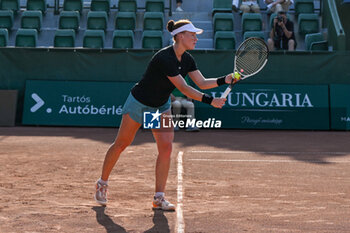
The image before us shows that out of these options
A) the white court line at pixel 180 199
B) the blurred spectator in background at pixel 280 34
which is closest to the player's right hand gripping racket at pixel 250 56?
the white court line at pixel 180 199

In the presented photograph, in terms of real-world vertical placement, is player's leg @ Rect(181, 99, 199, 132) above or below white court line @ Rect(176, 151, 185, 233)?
above

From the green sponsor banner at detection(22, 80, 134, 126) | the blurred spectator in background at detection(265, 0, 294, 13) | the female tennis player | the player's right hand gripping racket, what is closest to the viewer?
the female tennis player

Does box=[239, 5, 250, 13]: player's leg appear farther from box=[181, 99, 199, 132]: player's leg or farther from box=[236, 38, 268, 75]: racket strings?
box=[236, 38, 268, 75]: racket strings

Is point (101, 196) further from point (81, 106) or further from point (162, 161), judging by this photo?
point (81, 106)

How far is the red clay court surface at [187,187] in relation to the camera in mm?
4121

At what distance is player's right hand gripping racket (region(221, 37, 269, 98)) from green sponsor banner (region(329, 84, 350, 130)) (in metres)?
8.87

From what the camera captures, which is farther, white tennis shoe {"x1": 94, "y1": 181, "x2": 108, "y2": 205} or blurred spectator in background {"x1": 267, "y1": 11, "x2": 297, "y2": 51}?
blurred spectator in background {"x1": 267, "y1": 11, "x2": 297, "y2": 51}

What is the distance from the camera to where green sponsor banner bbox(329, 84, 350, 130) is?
44.7 ft

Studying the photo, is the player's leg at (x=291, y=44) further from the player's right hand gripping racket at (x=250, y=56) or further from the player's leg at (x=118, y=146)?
the player's leg at (x=118, y=146)

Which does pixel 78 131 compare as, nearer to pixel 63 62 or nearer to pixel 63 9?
pixel 63 62

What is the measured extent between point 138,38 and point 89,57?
3.56 metres

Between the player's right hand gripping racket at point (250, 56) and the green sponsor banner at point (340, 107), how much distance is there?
349 inches

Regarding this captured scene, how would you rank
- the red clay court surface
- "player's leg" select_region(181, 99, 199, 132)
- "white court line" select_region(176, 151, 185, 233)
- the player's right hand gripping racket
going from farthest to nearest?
1. "player's leg" select_region(181, 99, 199, 132)
2. the player's right hand gripping racket
3. the red clay court surface
4. "white court line" select_region(176, 151, 185, 233)

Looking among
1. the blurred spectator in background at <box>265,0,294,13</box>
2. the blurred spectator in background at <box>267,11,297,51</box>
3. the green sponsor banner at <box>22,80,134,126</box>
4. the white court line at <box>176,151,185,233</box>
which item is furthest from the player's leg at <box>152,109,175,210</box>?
the blurred spectator in background at <box>265,0,294,13</box>
